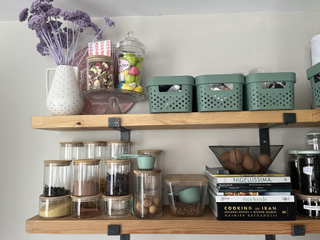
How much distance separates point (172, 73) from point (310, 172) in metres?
0.81

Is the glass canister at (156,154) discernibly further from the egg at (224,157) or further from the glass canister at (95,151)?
the egg at (224,157)

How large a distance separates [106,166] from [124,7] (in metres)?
0.86

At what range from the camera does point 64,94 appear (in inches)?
42.4

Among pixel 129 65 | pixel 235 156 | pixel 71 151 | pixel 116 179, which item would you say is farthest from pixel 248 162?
pixel 71 151

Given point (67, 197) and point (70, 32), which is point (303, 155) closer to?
point (67, 197)

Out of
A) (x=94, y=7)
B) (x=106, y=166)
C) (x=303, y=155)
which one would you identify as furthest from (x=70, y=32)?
(x=303, y=155)

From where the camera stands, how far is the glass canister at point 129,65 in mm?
1091

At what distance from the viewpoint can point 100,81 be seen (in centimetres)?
104

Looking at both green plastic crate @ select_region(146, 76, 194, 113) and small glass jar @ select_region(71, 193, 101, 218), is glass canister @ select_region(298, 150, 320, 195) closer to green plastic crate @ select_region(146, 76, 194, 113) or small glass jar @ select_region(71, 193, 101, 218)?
green plastic crate @ select_region(146, 76, 194, 113)

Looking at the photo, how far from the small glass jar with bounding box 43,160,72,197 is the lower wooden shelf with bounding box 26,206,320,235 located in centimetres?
12

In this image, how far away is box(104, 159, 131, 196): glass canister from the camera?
3.36 ft

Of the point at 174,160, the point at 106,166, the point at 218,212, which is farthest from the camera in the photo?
the point at 174,160

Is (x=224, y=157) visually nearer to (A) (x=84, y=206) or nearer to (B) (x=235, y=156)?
(B) (x=235, y=156)

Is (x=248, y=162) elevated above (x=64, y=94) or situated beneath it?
situated beneath
